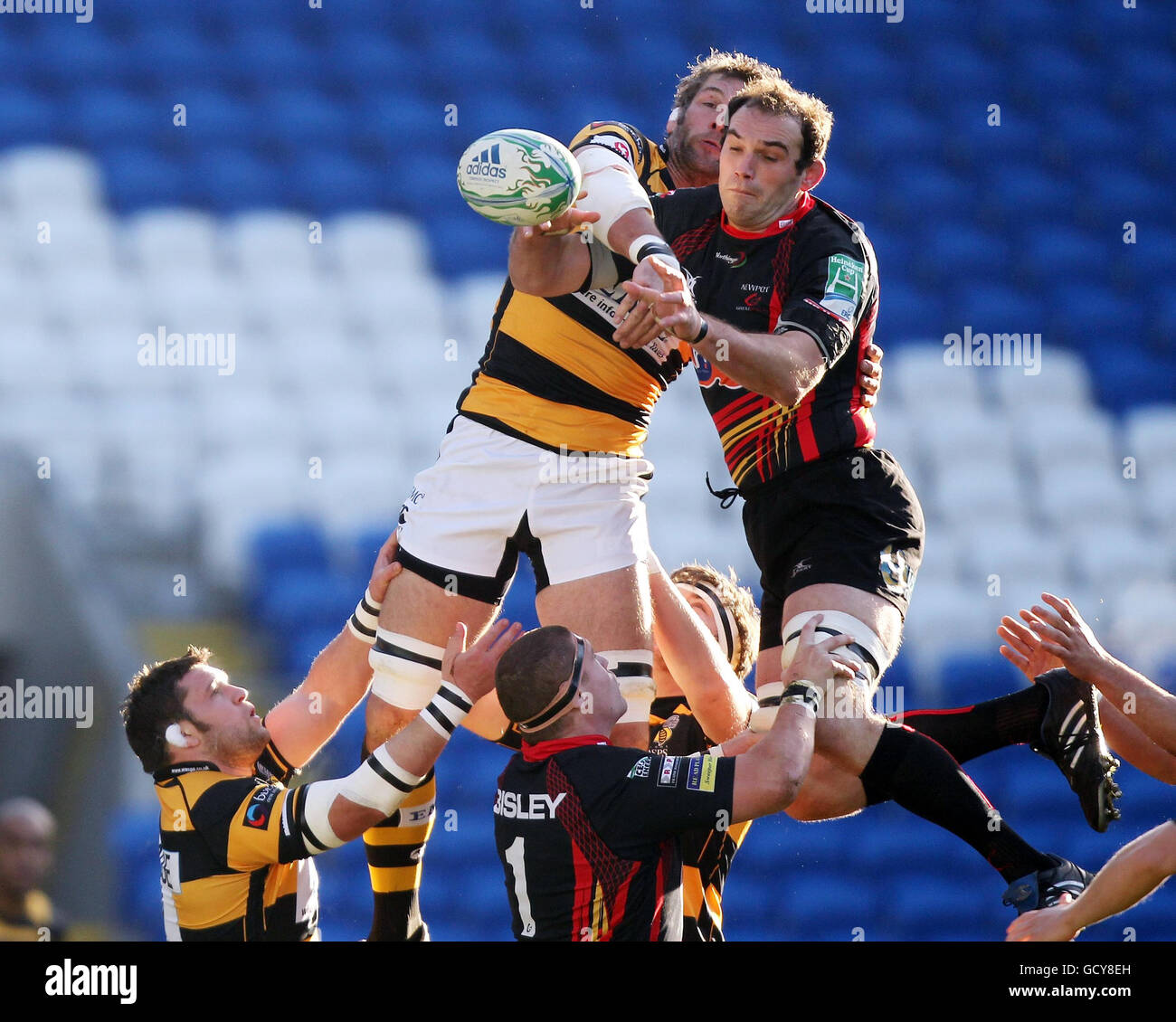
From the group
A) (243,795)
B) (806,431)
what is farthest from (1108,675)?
(243,795)

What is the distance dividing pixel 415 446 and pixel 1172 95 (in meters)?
4.33

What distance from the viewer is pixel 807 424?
3537 millimetres

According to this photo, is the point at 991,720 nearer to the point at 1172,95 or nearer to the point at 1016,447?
the point at 1016,447

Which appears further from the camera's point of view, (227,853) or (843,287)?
(843,287)

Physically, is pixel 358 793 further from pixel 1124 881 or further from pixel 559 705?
pixel 1124 881

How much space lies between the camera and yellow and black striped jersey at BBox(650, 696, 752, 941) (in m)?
3.71

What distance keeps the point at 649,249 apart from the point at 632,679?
104 cm

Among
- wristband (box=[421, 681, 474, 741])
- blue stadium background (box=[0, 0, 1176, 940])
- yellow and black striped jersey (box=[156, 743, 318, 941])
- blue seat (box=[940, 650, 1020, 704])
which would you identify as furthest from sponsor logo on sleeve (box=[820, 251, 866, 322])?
blue seat (box=[940, 650, 1020, 704])

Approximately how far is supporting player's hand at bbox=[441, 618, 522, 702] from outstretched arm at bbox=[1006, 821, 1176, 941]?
1330 mm

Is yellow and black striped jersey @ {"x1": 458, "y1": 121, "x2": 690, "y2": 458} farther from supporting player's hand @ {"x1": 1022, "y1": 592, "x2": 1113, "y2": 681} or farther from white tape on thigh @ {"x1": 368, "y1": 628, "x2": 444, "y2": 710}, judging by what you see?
supporting player's hand @ {"x1": 1022, "y1": 592, "x2": 1113, "y2": 681}

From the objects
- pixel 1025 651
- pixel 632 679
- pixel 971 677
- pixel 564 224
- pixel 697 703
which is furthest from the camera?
pixel 971 677

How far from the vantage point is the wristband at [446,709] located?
3156 mm

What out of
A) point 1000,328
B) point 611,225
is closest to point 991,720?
point 611,225

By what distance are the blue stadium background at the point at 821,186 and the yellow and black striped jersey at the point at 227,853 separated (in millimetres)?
2394
